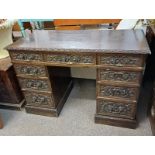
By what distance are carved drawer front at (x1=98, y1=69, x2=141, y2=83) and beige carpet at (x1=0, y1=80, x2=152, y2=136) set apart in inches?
19.2

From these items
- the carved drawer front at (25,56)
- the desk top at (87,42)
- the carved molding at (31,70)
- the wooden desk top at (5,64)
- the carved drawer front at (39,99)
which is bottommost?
the carved drawer front at (39,99)

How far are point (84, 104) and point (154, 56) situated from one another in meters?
0.85

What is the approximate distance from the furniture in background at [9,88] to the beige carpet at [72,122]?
0.28 feet

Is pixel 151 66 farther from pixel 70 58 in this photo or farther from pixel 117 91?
pixel 70 58

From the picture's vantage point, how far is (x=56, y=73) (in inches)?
64.6

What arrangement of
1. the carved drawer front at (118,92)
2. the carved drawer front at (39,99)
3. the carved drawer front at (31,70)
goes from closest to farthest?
the carved drawer front at (118,92)
the carved drawer front at (31,70)
the carved drawer front at (39,99)

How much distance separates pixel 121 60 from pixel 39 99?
848mm

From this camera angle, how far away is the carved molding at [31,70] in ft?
4.76

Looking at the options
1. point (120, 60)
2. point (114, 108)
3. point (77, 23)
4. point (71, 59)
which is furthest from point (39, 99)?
point (77, 23)

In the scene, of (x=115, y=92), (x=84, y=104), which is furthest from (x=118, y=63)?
(x=84, y=104)

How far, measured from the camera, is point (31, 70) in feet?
4.83

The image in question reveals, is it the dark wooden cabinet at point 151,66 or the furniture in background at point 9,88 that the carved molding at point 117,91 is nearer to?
the dark wooden cabinet at point 151,66

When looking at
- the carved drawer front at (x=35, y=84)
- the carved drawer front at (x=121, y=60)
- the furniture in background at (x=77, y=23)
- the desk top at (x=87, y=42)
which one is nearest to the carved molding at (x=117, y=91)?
the carved drawer front at (x=121, y=60)

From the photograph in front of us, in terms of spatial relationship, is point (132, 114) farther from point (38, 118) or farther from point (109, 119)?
point (38, 118)
